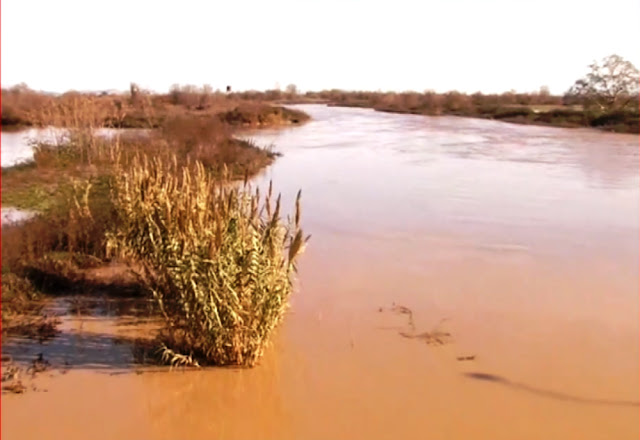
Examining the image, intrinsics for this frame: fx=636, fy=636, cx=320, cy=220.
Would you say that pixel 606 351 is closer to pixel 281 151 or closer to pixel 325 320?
pixel 325 320

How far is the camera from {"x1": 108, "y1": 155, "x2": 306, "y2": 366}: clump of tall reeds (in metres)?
4.33

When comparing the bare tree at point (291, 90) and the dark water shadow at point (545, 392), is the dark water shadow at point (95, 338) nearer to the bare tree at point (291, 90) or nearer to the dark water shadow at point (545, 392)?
the dark water shadow at point (545, 392)

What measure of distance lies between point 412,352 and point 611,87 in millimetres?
2475

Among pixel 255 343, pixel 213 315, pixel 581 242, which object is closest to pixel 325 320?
pixel 255 343

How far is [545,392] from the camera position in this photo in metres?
4.58

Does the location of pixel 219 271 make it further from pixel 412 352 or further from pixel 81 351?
pixel 412 352

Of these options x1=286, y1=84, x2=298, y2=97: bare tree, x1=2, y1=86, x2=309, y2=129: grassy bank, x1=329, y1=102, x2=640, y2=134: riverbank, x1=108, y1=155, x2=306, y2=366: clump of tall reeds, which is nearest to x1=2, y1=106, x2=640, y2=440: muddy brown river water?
x1=108, y1=155, x2=306, y2=366: clump of tall reeds

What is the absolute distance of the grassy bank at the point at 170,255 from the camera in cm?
438

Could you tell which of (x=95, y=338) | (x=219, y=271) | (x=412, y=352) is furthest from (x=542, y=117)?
(x=219, y=271)

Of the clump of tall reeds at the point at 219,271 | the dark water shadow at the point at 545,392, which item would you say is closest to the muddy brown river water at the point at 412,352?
the dark water shadow at the point at 545,392

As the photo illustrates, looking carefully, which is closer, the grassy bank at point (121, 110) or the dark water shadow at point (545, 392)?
the dark water shadow at point (545, 392)

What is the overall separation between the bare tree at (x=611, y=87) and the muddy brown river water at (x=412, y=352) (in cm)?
206

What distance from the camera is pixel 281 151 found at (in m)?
22.3

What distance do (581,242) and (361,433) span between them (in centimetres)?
643
